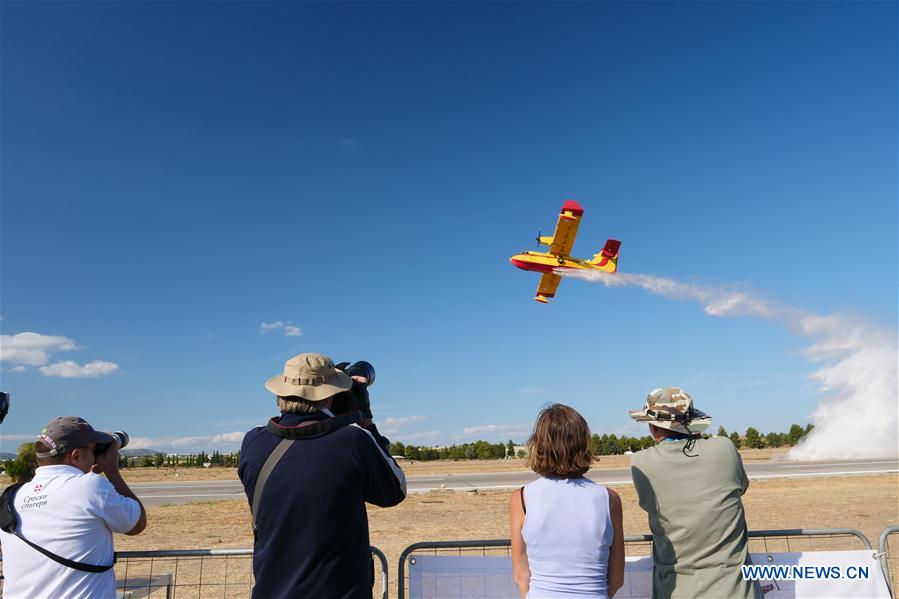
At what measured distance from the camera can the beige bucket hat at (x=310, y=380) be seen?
122 inches

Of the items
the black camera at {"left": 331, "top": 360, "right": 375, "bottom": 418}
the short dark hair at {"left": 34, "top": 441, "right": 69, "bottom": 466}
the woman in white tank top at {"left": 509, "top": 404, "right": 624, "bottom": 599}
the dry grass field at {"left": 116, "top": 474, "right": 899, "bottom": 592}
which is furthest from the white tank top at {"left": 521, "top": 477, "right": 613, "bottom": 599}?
the dry grass field at {"left": 116, "top": 474, "right": 899, "bottom": 592}

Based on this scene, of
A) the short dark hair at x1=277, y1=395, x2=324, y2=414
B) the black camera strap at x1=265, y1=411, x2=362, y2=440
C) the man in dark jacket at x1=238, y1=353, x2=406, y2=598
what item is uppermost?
the short dark hair at x1=277, y1=395, x2=324, y2=414

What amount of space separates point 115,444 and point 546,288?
3047 cm

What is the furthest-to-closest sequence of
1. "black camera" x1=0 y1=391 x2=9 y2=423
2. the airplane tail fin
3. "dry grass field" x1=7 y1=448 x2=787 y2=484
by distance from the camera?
"dry grass field" x1=7 y1=448 x2=787 y2=484 → the airplane tail fin → "black camera" x1=0 y1=391 x2=9 y2=423

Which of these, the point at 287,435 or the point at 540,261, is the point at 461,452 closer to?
the point at 540,261

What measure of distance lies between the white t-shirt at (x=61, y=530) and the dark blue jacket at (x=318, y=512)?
39.7 inches

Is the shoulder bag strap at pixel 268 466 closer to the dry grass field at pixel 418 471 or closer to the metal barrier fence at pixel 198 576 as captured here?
the metal barrier fence at pixel 198 576

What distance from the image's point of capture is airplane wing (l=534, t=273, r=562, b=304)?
32.7 metres

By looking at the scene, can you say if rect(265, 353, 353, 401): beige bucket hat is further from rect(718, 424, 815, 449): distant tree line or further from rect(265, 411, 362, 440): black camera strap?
rect(718, 424, 815, 449): distant tree line

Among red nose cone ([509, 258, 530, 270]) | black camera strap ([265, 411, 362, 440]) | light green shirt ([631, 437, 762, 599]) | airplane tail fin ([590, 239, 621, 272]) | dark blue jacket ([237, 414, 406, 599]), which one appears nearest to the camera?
dark blue jacket ([237, 414, 406, 599])

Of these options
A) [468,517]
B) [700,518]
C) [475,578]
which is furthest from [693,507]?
[468,517]

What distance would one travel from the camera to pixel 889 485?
88.1 ft

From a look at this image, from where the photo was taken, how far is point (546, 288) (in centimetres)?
3312

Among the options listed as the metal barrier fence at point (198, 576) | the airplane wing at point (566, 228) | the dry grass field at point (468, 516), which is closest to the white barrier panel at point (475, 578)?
the metal barrier fence at point (198, 576)
